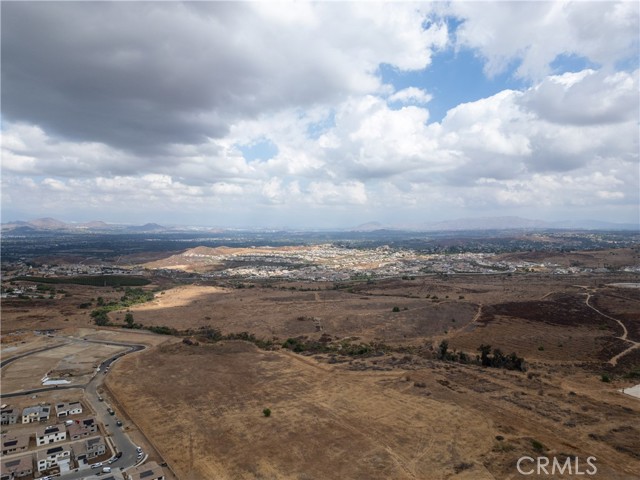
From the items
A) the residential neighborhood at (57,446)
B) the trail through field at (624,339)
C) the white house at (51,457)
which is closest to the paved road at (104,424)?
the residential neighborhood at (57,446)

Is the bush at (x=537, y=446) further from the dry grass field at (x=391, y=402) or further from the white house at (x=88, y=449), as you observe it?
the white house at (x=88, y=449)

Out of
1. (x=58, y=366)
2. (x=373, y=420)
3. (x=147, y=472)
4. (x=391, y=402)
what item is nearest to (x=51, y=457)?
(x=147, y=472)

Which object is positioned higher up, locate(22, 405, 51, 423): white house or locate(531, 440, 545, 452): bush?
locate(531, 440, 545, 452): bush

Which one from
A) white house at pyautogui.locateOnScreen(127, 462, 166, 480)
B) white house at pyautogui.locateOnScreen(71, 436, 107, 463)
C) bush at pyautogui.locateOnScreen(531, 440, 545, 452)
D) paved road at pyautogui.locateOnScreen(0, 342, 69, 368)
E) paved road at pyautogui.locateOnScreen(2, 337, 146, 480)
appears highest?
bush at pyautogui.locateOnScreen(531, 440, 545, 452)

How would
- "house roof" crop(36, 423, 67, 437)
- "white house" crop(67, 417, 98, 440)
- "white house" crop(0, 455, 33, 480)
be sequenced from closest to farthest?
"white house" crop(0, 455, 33, 480), "house roof" crop(36, 423, 67, 437), "white house" crop(67, 417, 98, 440)

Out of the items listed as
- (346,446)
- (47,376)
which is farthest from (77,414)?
(346,446)

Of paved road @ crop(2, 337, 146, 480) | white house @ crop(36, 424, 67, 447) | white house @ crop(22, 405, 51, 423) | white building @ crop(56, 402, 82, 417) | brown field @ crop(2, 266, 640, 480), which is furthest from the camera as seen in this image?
white building @ crop(56, 402, 82, 417)

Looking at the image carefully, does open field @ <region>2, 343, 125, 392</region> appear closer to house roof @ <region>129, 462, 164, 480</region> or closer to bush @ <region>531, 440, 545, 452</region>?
house roof @ <region>129, 462, 164, 480</region>

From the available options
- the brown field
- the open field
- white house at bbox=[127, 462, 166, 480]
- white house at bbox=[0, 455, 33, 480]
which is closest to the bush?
the brown field

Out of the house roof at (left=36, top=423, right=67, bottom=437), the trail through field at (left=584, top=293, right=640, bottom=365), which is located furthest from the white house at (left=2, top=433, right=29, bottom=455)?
the trail through field at (left=584, top=293, right=640, bottom=365)

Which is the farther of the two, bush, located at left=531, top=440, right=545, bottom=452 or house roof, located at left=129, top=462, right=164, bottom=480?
bush, located at left=531, top=440, right=545, bottom=452
